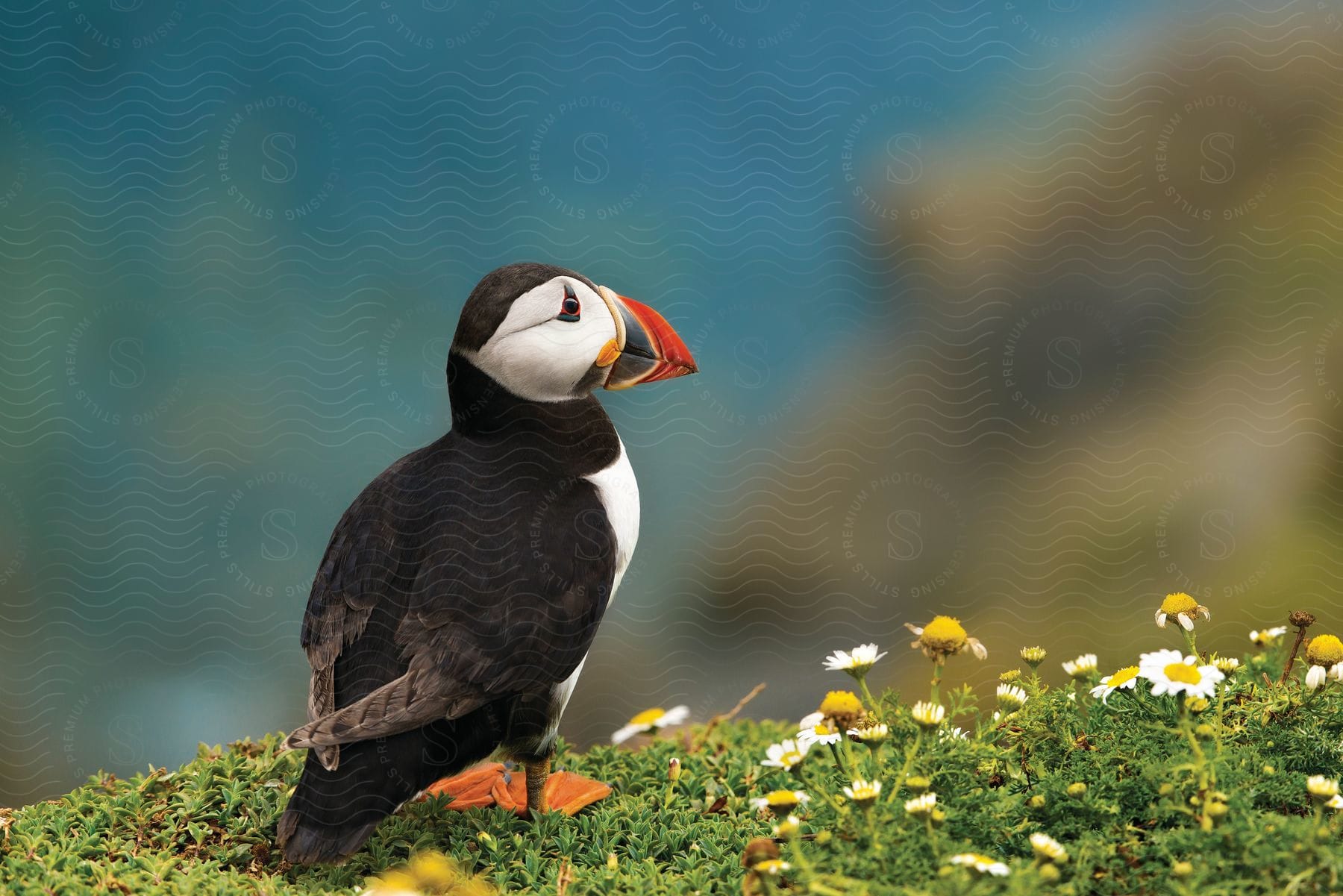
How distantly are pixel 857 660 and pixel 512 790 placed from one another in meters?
1.45

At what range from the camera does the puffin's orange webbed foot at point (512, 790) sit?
341cm

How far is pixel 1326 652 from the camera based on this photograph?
2779 millimetres

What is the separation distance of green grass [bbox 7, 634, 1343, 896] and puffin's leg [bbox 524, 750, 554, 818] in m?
0.06

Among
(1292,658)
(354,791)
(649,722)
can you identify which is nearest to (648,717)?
(649,722)

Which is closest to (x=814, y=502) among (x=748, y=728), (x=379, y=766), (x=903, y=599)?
(x=903, y=599)

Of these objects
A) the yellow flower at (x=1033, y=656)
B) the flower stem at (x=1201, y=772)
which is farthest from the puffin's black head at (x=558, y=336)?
the flower stem at (x=1201, y=772)

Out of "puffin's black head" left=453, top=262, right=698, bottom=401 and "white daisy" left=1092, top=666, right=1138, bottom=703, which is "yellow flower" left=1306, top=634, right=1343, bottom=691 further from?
"puffin's black head" left=453, top=262, right=698, bottom=401

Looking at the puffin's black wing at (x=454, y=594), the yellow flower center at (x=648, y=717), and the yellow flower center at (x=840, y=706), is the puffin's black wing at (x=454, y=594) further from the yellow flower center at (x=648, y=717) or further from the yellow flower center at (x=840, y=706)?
the yellow flower center at (x=840, y=706)

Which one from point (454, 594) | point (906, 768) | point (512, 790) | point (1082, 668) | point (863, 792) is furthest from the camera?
point (512, 790)

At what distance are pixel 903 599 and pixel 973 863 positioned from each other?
10.8 ft

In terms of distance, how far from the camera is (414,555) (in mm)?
3133

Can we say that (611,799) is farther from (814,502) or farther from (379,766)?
(814,502)

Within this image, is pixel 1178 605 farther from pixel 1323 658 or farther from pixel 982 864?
pixel 982 864

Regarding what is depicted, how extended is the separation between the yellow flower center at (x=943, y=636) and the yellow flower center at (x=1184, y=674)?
0.43 m
